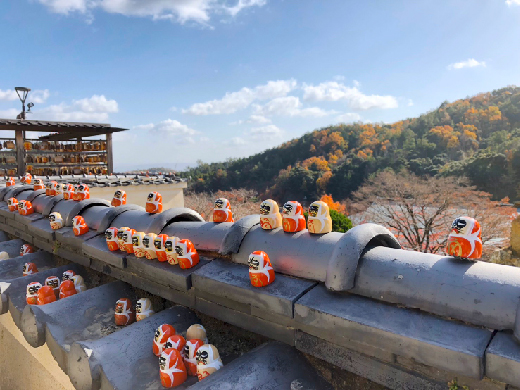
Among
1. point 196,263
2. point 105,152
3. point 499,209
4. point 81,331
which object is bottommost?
point 499,209

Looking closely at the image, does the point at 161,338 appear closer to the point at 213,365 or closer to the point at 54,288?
the point at 213,365

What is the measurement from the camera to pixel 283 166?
213 feet

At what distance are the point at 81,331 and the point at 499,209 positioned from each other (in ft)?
91.2

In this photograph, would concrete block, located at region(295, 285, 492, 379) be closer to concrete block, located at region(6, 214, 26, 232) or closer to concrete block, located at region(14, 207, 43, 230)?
concrete block, located at region(14, 207, 43, 230)

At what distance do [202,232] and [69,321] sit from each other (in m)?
1.26

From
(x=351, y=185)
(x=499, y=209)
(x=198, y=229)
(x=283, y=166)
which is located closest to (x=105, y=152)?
(x=198, y=229)

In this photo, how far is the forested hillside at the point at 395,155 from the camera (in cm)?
3788

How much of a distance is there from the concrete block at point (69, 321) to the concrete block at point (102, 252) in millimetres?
290

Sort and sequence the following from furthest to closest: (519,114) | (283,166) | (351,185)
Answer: (283,166)
(519,114)
(351,185)

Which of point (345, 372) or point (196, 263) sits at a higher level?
point (196, 263)

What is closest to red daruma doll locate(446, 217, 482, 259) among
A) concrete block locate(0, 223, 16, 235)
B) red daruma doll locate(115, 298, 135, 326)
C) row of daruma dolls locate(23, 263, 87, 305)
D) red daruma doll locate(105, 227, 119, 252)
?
red daruma doll locate(115, 298, 135, 326)

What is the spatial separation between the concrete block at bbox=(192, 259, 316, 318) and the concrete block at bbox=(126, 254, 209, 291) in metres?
0.10

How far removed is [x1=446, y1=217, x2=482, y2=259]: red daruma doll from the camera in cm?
188

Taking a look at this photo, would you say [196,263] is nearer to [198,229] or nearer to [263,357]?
[198,229]
